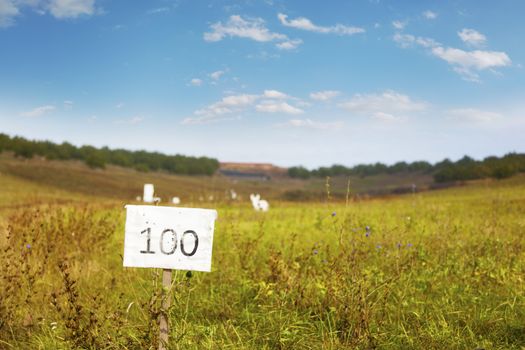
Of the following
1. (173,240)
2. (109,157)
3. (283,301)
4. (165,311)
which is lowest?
(283,301)

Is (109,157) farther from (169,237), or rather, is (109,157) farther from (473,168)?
(169,237)

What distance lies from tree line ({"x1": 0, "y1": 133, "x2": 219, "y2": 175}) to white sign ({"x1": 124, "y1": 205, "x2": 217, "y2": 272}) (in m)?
72.6

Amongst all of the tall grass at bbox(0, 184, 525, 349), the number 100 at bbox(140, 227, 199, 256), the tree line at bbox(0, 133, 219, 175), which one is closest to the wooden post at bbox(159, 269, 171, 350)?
the tall grass at bbox(0, 184, 525, 349)

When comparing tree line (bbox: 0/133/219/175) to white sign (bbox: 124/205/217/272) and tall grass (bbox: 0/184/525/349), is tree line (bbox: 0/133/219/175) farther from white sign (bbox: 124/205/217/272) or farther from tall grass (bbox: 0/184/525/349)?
white sign (bbox: 124/205/217/272)

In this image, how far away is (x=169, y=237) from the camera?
108 inches

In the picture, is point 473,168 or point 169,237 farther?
point 473,168

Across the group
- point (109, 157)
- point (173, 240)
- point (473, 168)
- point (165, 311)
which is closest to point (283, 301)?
point (165, 311)

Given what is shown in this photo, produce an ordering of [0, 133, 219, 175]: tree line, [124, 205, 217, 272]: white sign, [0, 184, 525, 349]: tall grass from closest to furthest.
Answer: [124, 205, 217, 272]: white sign < [0, 184, 525, 349]: tall grass < [0, 133, 219, 175]: tree line

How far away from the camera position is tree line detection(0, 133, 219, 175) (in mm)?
66794

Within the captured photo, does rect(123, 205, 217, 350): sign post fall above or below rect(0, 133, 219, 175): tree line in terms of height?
below

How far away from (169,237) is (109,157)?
98.5 metres

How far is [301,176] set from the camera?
385 ft

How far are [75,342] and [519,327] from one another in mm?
3565

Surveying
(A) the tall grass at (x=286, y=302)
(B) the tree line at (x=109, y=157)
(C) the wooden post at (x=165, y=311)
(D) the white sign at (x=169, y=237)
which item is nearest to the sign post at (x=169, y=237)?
(D) the white sign at (x=169, y=237)
